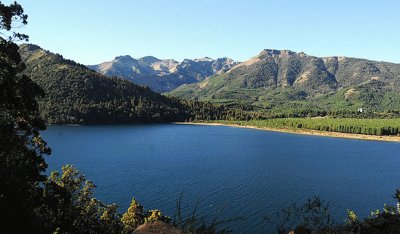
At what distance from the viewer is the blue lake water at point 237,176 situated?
304 ft

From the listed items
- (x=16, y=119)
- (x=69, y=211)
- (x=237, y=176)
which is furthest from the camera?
(x=237, y=176)

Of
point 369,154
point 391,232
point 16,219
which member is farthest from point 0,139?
point 369,154

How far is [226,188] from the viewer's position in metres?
109

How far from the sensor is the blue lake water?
92606 mm

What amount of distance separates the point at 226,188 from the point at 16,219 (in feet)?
301

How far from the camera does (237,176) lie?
126 metres

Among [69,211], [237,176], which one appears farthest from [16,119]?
[237,176]

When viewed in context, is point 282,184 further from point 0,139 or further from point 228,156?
point 0,139

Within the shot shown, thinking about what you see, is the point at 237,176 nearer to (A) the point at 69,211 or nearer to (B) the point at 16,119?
(A) the point at 69,211

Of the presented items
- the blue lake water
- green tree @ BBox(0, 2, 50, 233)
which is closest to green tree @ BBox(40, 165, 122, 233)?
green tree @ BBox(0, 2, 50, 233)

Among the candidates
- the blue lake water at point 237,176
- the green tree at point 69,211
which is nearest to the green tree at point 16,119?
the green tree at point 69,211

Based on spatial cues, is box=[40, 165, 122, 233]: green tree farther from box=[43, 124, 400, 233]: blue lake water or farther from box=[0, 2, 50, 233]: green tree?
box=[43, 124, 400, 233]: blue lake water

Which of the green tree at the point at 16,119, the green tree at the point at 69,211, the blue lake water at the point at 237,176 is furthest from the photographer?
the blue lake water at the point at 237,176

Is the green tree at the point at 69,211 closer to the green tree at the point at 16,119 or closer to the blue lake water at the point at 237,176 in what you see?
the green tree at the point at 16,119
